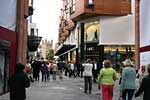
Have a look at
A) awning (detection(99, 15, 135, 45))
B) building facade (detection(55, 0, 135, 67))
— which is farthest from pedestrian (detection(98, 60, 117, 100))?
awning (detection(99, 15, 135, 45))

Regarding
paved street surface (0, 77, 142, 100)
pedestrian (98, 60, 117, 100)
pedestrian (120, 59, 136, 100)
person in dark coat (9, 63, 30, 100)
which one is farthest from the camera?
paved street surface (0, 77, 142, 100)

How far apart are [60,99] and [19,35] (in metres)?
6.67

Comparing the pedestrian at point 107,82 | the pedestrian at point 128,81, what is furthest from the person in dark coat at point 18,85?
the pedestrian at point 128,81

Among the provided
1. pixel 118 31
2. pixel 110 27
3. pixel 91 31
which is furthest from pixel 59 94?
pixel 91 31

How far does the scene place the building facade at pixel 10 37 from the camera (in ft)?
66.1

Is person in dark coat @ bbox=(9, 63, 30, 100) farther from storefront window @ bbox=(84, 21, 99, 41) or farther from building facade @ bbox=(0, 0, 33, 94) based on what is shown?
storefront window @ bbox=(84, 21, 99, 41)

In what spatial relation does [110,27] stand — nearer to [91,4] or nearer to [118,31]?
[118,31]

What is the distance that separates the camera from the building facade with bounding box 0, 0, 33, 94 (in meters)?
20.2

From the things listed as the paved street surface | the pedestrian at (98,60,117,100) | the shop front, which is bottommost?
the paved street surface

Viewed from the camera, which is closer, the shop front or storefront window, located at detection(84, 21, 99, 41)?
the shop front

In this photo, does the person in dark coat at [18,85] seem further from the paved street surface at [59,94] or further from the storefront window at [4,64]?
the storefront window at [4,64]

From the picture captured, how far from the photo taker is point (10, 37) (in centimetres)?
2206

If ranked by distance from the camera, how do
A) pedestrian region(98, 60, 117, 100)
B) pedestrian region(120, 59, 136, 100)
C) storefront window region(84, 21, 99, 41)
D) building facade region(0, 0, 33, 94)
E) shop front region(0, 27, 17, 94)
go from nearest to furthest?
pedestrian region(120, 59, 136, 100), pedestrian region(98, 60, 117, 100), shop front region(0, 27, 17, 94), building facade region(0, 0, 33, 94), storefront window region(84, 21, 99, 41)

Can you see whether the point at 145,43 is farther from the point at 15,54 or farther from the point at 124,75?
the point at 124,75
